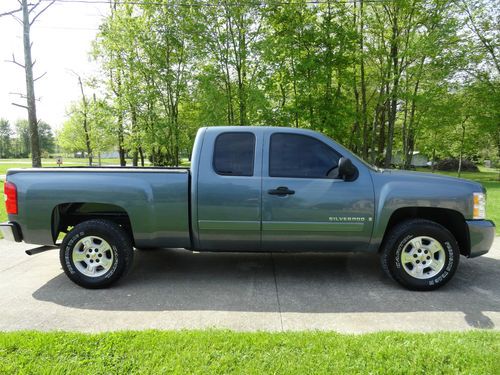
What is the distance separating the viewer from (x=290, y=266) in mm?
4680

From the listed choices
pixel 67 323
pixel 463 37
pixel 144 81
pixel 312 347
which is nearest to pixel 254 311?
pixel 312 347

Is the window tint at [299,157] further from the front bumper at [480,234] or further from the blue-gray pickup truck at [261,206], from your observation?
the front bumper at [480,234]

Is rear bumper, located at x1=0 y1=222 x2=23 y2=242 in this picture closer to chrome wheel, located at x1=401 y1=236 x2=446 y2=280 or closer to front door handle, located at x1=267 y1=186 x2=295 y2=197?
front door handle, located at x1=267 y1=186 x2=295 y2=197

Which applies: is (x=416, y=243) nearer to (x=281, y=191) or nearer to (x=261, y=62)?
(x=281, y=191)

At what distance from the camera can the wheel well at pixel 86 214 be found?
13.3 feet

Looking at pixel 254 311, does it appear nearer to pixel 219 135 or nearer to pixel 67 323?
pixel 67 323

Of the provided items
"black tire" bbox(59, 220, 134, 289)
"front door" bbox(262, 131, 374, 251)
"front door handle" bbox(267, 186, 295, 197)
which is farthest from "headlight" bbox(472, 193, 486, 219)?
"black tire" bbox(59, 220, 134, 289)

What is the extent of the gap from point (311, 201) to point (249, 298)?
4.27 feet

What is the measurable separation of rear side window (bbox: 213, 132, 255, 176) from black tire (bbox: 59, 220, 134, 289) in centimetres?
145

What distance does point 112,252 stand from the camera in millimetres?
3906

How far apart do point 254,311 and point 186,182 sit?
5.31ft

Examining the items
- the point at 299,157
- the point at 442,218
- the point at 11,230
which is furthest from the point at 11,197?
the point at 442,218

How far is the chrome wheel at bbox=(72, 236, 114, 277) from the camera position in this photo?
3.90 metres

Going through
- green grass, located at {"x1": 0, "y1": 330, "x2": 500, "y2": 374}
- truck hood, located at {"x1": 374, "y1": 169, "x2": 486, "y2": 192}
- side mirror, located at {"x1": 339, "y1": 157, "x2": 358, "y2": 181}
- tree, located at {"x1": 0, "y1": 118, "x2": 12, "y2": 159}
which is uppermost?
tree, located at {"x1": 0, "y1": 118, "x2": 12, "y2": 159}
